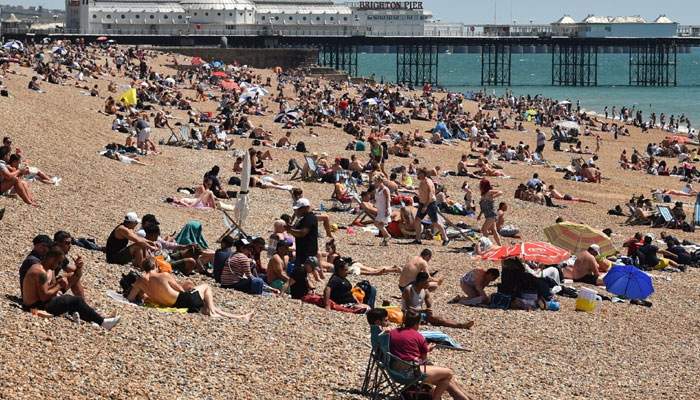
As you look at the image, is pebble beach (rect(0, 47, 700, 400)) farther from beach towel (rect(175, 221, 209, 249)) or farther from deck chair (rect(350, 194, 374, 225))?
beach towel (rect(175, 221, 209, 249))

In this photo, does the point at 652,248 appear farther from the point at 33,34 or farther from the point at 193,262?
the point at 33,34

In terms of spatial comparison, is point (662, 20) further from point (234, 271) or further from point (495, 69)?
point (234, 271)

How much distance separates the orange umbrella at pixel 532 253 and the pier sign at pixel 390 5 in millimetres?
81982

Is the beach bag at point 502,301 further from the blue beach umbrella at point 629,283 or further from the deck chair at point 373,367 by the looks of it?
the deck chair at point 373,367

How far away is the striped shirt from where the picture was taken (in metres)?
10.5

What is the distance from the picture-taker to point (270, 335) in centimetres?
893

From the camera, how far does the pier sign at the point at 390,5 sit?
303 feet

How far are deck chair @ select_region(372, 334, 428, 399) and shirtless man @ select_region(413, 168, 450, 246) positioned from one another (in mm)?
7118

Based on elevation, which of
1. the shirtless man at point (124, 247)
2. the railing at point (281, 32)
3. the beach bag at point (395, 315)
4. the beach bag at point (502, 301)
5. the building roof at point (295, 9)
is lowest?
the beach bag at point (502, 301)

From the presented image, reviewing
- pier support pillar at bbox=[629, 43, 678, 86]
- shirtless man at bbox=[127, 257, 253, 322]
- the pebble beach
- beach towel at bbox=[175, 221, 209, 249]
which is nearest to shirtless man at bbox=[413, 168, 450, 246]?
the pebble beach

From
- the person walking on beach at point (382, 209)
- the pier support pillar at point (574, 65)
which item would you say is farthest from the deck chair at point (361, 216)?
the pier support pillar at point (574, 65)

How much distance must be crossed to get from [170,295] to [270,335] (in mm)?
945

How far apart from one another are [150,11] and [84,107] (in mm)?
56076

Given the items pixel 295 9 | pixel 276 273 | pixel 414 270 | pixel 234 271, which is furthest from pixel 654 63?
pixel 234 271
